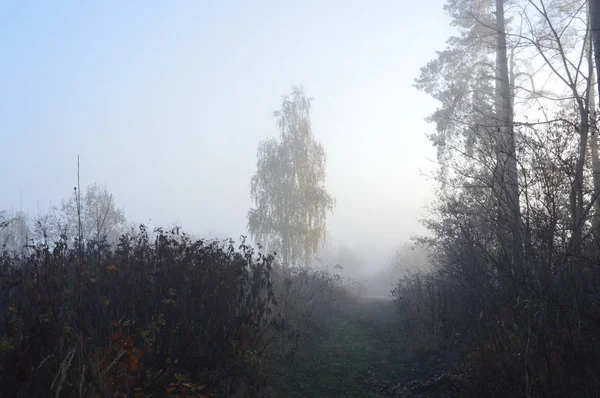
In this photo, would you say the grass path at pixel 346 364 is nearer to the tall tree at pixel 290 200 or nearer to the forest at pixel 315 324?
the forest at pixel 315 324

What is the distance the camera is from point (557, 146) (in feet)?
22.5

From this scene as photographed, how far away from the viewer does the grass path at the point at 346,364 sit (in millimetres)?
8039

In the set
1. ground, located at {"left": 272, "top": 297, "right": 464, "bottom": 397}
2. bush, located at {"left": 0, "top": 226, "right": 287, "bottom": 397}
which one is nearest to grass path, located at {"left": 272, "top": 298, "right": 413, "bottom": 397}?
ground, located at {"left": 272, "top": 297, "right": 464, "bottom": 397}

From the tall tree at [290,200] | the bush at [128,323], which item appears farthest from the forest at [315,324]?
the tall tree at [290,200]

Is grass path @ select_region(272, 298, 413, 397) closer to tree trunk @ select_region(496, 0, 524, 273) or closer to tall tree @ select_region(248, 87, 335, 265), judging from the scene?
tree trunk @ select_region(496, 0, 524, 273)

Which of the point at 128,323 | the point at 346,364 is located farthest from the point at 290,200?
the point at 128,323

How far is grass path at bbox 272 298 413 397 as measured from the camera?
8.04 m

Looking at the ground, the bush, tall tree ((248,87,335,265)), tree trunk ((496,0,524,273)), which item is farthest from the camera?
tall tree ((248,87,335,265))

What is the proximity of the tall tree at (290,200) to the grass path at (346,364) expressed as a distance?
50.1 feet

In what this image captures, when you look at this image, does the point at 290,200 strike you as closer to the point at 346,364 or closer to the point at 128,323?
the point at 346,364

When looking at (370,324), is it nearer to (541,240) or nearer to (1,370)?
(541,240)

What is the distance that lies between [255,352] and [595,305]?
→ 184 inches

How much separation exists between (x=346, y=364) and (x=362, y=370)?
0.60m

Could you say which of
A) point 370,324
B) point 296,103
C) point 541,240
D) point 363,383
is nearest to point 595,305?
point 541,240
